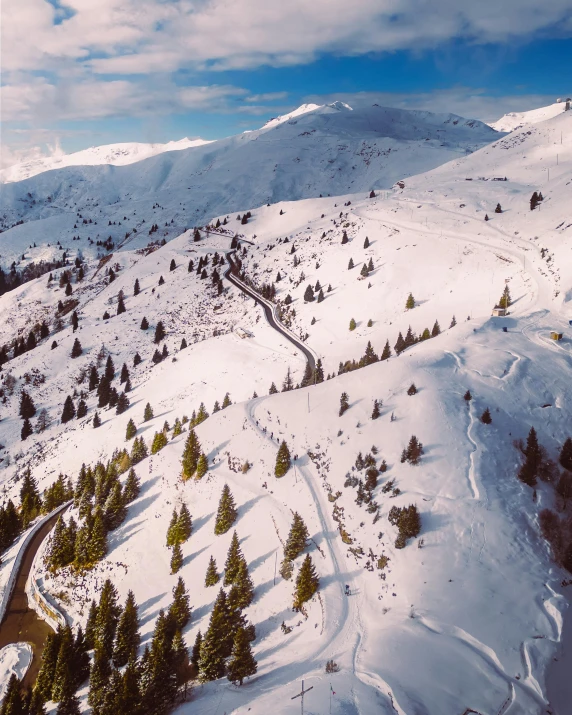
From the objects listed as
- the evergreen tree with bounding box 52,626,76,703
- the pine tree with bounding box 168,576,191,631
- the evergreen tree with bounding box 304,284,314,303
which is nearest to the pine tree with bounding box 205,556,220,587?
the pine tree with bounding box 168,576,191,631

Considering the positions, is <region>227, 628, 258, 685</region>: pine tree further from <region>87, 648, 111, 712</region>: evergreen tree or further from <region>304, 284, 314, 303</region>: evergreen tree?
<region>304, 284, 314, 303</region>: evergreen tree

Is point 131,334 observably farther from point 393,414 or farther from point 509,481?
point 509,481

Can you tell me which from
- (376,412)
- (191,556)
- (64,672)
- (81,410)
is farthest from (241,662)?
(81,410)

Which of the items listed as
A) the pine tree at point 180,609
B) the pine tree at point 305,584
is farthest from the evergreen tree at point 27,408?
the pine tree at point 305,584

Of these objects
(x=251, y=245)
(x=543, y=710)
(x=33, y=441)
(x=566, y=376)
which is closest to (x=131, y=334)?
(x=33, y=441)

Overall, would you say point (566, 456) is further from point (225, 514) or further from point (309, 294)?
point (309, 294)

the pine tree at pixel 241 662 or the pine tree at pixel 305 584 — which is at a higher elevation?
the pine tree at pixel 305 584

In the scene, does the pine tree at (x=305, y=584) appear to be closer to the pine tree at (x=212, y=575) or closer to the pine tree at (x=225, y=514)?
the pine tree at (x=212, y=575)
